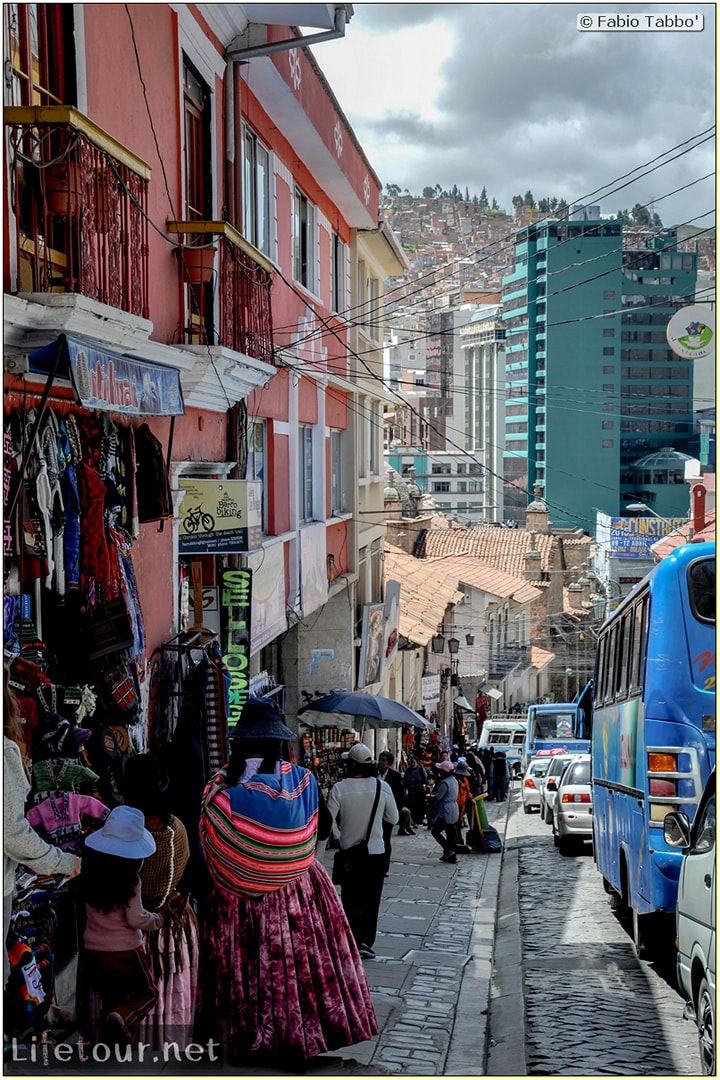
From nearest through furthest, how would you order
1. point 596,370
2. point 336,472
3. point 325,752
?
point 325,752, point 336,472, point 596,370

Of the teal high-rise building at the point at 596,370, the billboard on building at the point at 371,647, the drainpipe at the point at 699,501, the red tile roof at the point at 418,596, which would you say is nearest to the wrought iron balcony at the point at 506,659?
the red tile roof at the point at 418,596

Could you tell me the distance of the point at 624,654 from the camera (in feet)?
35.6

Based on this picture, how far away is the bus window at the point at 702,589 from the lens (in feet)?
29.2

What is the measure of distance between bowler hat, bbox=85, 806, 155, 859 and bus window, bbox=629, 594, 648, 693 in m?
4.57

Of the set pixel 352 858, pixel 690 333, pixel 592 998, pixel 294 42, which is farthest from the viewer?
pixel 690 333

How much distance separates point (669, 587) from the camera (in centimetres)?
903

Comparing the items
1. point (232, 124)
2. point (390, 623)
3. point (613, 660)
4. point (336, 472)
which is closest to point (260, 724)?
point (613, 660)

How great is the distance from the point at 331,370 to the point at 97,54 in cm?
1283

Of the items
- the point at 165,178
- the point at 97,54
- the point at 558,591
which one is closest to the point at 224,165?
the point at 165,178

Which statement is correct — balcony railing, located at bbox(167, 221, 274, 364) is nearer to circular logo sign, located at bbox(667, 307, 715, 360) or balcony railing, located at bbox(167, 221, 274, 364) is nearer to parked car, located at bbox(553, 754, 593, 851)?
parked car, located at bbox(553, 754, 593, 851)

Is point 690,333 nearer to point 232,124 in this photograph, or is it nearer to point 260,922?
point 232,124

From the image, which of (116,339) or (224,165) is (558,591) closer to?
(224,165)

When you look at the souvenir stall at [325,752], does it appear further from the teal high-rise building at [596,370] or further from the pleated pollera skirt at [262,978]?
the teal high-rise building at [596,370]

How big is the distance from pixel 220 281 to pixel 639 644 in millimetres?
4497
